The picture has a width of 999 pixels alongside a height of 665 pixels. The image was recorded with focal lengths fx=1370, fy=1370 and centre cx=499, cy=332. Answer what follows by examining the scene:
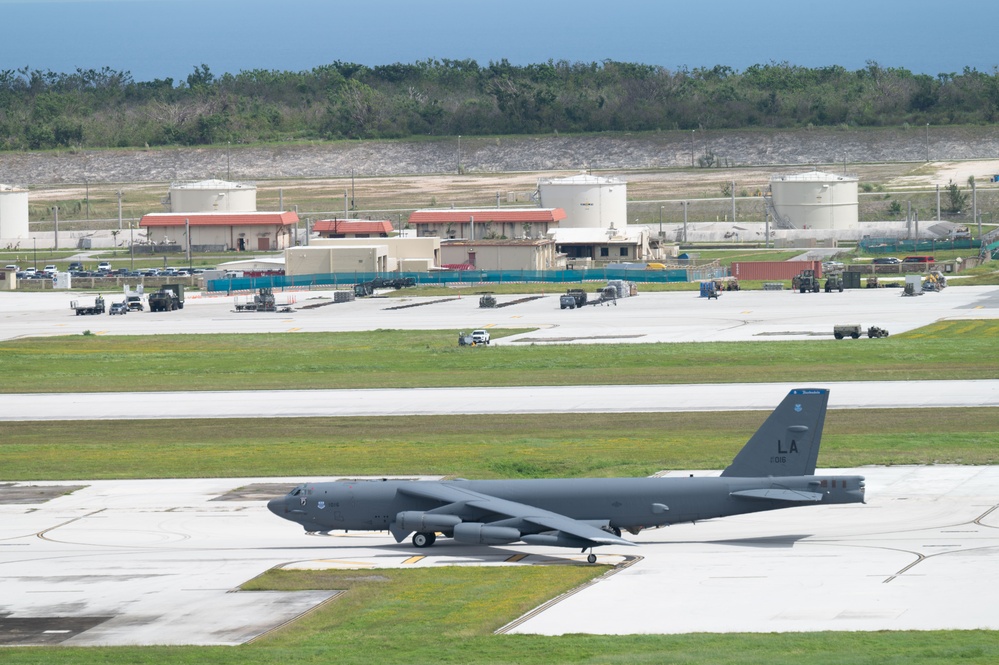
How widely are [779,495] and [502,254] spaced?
129765 mm

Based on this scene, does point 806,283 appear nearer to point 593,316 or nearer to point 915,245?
point 593,316

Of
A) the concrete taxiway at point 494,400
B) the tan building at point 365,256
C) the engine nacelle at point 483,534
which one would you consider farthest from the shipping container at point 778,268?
the engine nacelle at point 483,534

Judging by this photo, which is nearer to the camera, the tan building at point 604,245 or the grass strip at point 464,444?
the grass strip at point 464,444

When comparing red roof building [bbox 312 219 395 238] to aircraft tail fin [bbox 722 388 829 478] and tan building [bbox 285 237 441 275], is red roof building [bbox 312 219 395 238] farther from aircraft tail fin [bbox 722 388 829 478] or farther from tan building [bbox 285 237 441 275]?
aircraft tail fin [bbox 722 388 829 478]

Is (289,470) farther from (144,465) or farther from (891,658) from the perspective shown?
(891,658)

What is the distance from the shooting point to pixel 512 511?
145ft

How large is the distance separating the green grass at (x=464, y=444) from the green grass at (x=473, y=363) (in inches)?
513

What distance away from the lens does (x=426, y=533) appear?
46.1 m

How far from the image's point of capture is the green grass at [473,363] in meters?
82.6

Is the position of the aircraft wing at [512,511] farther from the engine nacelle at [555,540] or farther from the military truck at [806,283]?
the military truck at [806,283]

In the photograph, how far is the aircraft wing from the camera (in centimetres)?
4253

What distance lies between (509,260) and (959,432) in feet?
368

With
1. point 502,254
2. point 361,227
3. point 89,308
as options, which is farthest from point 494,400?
point 361,227

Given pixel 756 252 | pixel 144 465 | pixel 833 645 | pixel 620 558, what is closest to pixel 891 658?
pixel 833 645
